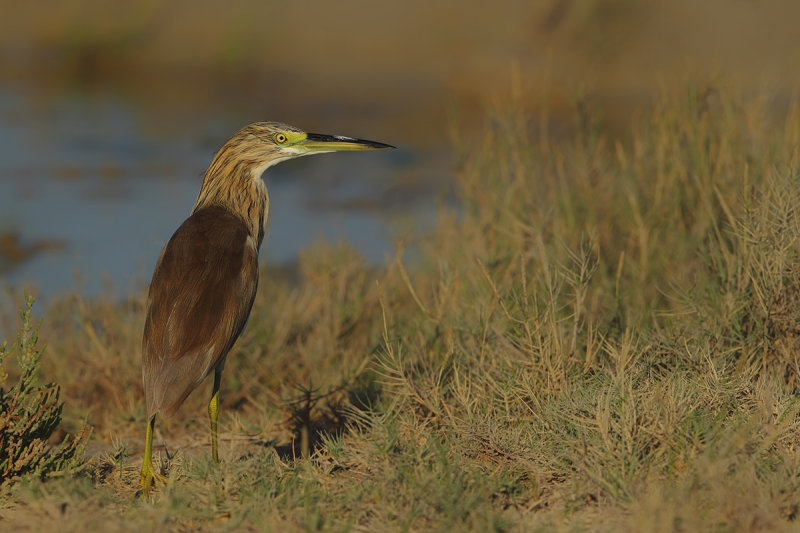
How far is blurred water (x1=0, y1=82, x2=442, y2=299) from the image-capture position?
8062 mm

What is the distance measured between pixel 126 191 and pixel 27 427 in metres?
5.96

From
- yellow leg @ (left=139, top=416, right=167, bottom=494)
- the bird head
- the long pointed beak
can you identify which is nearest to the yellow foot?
yellow leg @ (left=139, top=416, right=167, bottom=494)

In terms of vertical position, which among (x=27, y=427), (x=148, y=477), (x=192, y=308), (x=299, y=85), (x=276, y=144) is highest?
(x=276, y=144)

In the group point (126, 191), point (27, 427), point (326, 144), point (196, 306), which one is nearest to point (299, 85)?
point (126, 191)

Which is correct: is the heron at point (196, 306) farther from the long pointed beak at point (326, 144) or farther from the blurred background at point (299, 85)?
the blurred background at point (299, 85)

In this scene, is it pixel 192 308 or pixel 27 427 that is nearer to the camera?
pixel 27 427

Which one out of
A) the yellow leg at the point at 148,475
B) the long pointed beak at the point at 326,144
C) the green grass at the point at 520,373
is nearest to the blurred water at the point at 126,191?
the green grass at the point at 520,373

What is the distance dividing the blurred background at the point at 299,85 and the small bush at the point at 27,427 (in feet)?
14.4

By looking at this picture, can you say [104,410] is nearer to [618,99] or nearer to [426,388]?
[426,388]

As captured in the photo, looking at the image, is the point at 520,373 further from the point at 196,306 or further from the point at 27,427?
the point at 27,427

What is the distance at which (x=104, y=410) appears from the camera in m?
5.29

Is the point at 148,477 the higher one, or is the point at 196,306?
the point at 196,306

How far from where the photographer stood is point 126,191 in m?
9.54

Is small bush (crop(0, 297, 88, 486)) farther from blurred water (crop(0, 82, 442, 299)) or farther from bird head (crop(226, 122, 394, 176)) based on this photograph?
blurred water (crop(0, 82, 442, 299))
